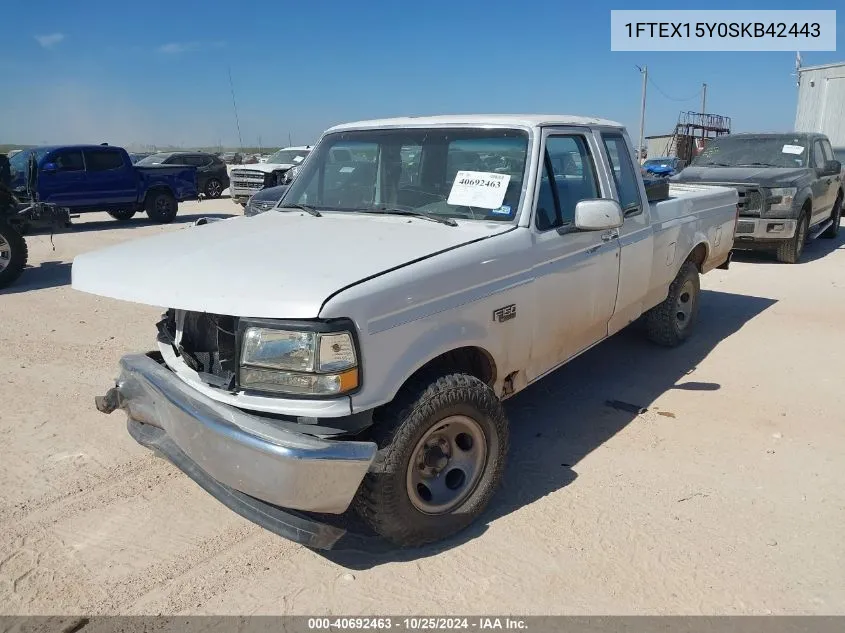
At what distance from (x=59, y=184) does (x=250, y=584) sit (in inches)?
547

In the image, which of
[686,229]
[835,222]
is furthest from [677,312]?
[835,222]

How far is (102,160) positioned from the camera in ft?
48.1

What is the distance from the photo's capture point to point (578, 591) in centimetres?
271

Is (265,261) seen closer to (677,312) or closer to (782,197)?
(677,312)

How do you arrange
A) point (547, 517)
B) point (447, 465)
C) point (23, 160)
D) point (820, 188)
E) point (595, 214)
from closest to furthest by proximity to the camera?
point (447, 465) → point (547, 517) → point (595, 214) → point (820, 188) → point (23, 160)

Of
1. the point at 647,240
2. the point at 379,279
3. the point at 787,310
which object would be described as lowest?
the point at 787,310

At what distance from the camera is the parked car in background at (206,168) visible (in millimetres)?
21375

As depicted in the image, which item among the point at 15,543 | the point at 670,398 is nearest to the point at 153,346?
the point at 15,543

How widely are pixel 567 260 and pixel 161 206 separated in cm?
1430

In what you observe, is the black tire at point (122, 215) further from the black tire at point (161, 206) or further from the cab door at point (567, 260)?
the cab door at point (567, 260)

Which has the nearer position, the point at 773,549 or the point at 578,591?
the point at 578,591

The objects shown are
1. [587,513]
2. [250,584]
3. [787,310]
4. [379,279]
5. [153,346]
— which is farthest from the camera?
[787,310]

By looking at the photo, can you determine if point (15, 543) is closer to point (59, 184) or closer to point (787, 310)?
point (787, 310)

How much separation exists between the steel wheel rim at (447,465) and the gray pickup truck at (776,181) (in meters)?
8.04
